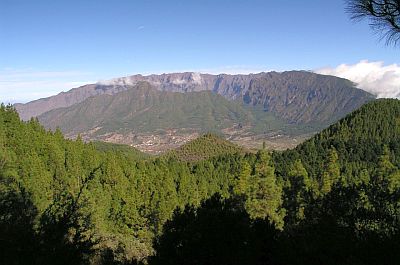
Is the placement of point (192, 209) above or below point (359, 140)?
above

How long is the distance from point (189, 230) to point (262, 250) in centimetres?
253

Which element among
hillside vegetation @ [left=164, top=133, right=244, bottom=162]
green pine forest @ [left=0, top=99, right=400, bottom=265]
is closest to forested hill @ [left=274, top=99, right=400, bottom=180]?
green pine forest @ [left=0, top=99, right=400, bottom=265]

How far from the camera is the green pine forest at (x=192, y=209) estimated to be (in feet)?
36.0

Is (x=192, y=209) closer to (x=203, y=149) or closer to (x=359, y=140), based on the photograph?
(x=359, y=140)

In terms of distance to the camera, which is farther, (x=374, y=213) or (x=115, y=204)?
(x=115, y=204)

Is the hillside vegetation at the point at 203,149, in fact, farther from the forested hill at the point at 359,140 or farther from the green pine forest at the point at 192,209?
the green pine forest at the point at 192,209

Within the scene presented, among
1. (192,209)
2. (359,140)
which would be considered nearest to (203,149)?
(359,140)

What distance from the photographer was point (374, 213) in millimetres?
13992

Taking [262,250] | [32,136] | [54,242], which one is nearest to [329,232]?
[262,250]

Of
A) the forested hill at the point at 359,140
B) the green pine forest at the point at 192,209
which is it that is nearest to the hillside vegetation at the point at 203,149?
the forested hill at the point at 359,140

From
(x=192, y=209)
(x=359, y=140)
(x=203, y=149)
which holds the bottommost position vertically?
(x=203, y=149)

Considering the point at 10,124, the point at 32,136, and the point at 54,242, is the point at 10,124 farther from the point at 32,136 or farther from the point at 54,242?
the point at 54,242

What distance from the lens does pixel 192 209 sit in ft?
49.9

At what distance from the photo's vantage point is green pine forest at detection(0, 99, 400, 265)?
432 inches
